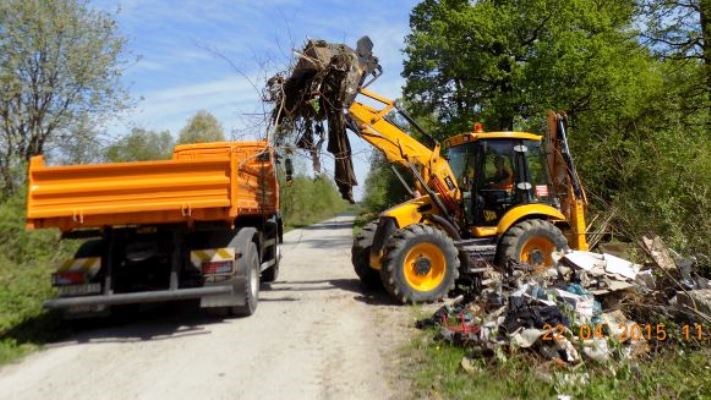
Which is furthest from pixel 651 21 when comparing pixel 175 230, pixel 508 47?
pixel 175 230

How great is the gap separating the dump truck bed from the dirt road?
4.98ft

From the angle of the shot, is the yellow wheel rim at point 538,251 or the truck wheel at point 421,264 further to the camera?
the yellow wheel rim at point 538,251

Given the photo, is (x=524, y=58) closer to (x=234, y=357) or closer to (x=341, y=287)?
(x=341, y=287)

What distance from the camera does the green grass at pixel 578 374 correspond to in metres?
4.50

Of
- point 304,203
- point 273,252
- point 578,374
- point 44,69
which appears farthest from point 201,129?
point 578,374

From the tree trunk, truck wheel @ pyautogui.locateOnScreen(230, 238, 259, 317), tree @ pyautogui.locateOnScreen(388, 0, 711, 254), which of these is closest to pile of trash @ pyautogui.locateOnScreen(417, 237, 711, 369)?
truck wheel @ pyautogui.locateOnScreen(230, 238, 259, 317)

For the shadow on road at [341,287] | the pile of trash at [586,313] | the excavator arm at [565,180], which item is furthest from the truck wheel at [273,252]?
the excavator arm at [565,180]

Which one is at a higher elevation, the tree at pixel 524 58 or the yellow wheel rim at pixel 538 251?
the tree at pixel 524 58

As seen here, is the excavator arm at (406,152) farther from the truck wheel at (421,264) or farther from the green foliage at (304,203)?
the green foliage at (304,203)

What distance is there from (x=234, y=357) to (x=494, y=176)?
5.34 metres

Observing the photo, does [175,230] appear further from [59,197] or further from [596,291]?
[596,291]

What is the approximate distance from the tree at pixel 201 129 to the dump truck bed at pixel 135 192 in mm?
34231

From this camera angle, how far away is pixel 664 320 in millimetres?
5504

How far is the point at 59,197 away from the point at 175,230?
1440 millimetres
